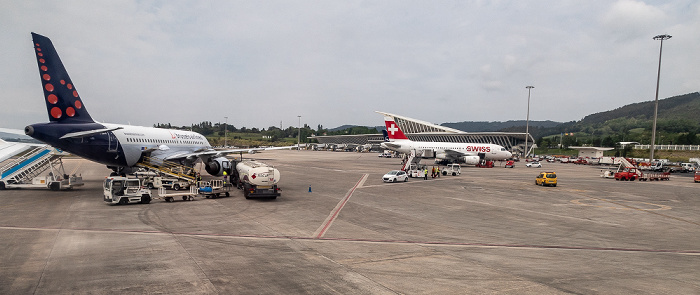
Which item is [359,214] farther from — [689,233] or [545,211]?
[689,233]

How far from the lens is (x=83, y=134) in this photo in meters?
29.0

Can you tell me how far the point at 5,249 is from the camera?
1398 cm

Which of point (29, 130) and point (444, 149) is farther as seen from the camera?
point (444, 149)

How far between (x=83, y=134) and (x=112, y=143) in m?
4.21

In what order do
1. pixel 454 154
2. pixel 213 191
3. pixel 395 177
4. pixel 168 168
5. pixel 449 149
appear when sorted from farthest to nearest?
pixel 449 149, pixel 454 154, pixel 395 177, pixel 168 168, pixel 213 191

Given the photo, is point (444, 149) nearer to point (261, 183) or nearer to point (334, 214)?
point (261, 183)

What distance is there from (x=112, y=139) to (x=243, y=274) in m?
28.1

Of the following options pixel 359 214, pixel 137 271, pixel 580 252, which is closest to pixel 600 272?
pixel 580 252

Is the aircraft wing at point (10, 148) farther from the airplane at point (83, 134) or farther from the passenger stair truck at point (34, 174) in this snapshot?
the airplane at point (83, 134)

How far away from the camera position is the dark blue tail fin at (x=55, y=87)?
27.7 m

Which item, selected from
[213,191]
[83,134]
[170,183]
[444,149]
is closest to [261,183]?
[213,191]

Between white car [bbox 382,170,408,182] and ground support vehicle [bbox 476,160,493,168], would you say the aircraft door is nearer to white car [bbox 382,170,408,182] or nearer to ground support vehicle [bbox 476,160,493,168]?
white car [bbox 382,170,408,182]

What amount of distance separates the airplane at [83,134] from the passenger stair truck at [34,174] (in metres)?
3.04

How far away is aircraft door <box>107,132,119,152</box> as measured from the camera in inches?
1292
